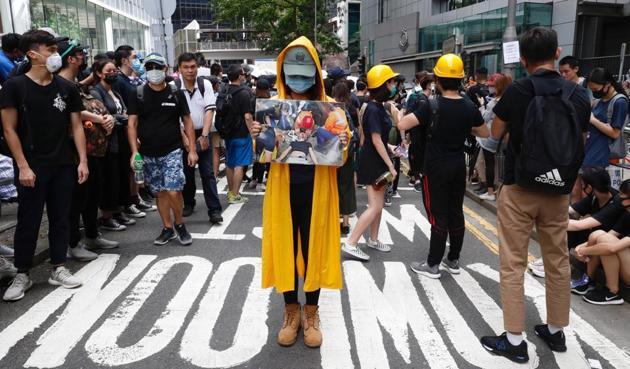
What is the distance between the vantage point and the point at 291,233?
3.37 metres

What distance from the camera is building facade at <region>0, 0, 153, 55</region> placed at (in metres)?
14.0

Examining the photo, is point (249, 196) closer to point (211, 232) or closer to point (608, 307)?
point (211, 232)

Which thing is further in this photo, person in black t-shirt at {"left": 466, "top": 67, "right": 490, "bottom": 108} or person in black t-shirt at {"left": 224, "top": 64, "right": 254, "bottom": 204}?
person in black t-shirt at {"left": 466, "top": 67, "right": 490, "bottom": 108}

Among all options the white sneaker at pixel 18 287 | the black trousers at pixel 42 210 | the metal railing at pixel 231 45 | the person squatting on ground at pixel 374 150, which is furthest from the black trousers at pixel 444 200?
the metal railing at pixel 231 45

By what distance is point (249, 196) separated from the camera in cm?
819

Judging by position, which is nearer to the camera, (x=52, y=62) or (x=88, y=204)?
Result: (x=52, y=62)

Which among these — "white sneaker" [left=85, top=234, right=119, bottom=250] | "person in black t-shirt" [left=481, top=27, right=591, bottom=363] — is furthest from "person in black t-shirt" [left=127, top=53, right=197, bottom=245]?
"person in black t-shirt" [left=481, top=27, right=591, bottom=363]

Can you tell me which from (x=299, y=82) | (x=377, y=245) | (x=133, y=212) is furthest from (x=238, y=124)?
(x=299, y=82)

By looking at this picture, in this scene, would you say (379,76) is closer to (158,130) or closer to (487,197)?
(158,130)

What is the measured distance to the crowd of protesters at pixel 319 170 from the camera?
3.25 metres

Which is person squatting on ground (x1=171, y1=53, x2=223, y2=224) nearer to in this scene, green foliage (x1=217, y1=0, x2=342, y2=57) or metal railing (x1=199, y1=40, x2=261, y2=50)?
green foliage (x1=217, y1=0, x2=342, y2=57)

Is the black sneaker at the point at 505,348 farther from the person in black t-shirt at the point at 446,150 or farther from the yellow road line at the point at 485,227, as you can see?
the yellow road line at the point at 485,227

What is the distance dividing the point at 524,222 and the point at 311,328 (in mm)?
1547

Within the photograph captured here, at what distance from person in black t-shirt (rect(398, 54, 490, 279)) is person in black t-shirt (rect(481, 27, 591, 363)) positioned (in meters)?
0.92
